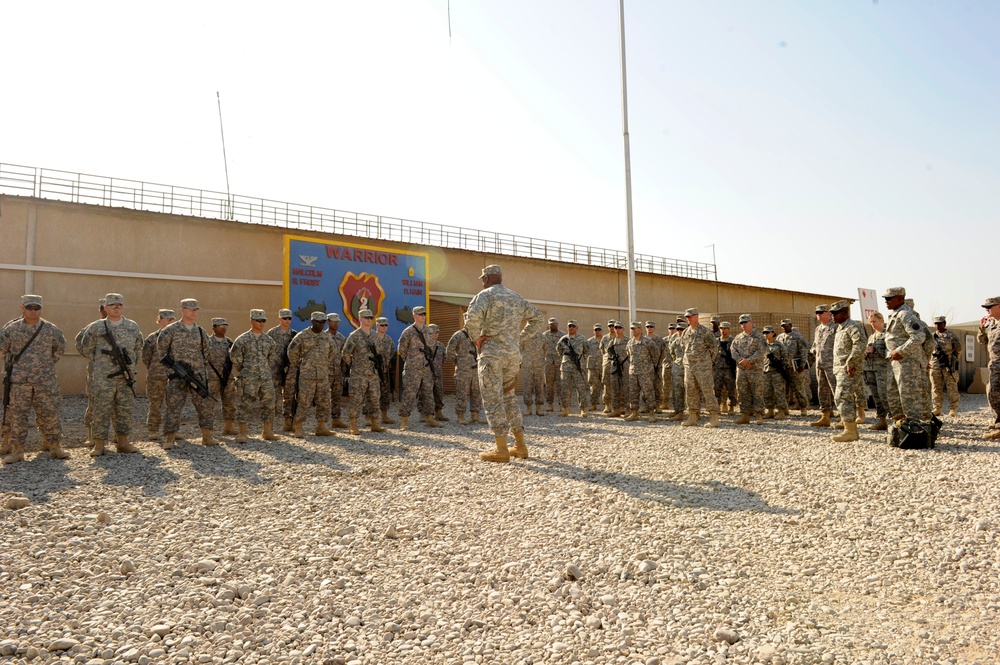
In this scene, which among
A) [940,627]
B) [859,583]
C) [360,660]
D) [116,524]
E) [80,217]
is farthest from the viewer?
[80,217]

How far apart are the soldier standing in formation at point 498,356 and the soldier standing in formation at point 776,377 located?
609 cm

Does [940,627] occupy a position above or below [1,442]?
below

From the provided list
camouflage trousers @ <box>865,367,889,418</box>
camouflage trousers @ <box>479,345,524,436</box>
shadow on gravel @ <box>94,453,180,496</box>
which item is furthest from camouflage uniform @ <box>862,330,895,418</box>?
shadow on gravel @ <box>94,453,180,496</box>

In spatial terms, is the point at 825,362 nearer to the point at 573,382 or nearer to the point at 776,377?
the point at 776,377

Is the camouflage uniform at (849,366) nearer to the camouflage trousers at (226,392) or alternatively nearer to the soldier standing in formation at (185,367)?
the soldier standing in formation at (185,367)

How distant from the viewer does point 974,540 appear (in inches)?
147

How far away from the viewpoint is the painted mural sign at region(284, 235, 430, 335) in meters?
13.9

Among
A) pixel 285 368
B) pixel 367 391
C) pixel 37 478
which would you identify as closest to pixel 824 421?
pixel 367 391

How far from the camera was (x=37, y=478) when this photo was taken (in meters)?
5.66

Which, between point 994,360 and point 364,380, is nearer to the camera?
point 994,360

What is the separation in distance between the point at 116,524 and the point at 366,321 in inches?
220

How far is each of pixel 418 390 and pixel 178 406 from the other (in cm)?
362

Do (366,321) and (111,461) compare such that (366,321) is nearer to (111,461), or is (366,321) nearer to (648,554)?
(111,461)

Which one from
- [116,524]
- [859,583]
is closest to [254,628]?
[116,524]
